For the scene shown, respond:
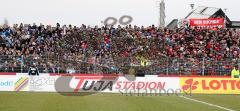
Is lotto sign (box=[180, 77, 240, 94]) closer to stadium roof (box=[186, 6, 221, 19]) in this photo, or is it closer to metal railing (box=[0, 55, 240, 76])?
metal railing (box=[0, 55, 240, 76])

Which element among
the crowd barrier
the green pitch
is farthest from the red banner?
the green pitch

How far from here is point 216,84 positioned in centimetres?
3259

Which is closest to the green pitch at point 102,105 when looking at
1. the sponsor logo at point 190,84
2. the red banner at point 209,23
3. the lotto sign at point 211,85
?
the lotto sign at point 211,85

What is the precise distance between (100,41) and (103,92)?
8680 millimetres

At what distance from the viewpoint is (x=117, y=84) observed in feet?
104

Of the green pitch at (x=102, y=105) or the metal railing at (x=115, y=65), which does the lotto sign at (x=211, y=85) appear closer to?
the metal railing at (x=115, y=65)

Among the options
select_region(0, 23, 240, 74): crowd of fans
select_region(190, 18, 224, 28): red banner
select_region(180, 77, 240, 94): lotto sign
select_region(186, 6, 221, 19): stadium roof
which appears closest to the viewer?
select_region(180, 77, 240, 94): lotto sign

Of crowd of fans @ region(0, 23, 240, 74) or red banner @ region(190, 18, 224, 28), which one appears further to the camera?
red banner @ region(190, 18, 224, 28)

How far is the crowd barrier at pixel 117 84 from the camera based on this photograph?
3127 centimetres

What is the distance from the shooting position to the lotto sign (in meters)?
32.2

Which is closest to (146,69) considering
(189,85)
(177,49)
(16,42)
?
(189,85)

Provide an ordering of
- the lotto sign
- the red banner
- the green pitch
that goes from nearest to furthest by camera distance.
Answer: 1. the green pitch
2. the lotto sign
3. the red banner

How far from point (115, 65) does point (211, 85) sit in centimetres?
673

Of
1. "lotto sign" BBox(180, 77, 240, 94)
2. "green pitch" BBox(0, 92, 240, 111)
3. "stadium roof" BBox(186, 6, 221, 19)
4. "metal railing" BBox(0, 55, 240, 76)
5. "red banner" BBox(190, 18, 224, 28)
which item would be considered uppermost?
"stadium roof" BBox(186, 6, 221, 19)
